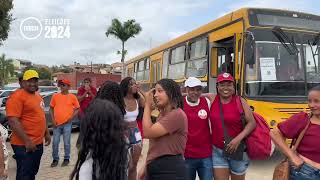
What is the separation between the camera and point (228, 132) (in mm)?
4508

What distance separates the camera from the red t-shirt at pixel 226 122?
4.49 metres

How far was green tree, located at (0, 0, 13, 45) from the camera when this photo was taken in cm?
1443

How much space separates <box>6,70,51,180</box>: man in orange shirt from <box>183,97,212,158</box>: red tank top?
1.98 m

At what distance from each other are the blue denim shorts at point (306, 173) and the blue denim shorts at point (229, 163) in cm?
105

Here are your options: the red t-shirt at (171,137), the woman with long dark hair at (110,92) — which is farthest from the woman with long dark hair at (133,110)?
the red t-shirt at (171,137)

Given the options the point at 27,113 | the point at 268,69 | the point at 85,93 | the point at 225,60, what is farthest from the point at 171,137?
the point at 225,60

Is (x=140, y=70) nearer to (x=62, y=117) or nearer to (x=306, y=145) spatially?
(x=62, y=117)

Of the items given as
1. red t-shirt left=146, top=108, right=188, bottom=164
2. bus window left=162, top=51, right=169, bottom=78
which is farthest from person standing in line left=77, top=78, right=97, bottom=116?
red t-shirt left=146, top=108, right=188, bottom=164

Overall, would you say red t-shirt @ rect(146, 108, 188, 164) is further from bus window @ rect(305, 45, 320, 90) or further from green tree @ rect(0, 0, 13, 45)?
green tree @ rect(0, 0, 13, 45)

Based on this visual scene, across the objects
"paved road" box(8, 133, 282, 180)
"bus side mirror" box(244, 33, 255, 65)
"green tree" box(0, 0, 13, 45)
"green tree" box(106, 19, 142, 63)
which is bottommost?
"paved road" box(8, 133, 282, 180)

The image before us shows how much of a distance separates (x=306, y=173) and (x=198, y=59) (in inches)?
307

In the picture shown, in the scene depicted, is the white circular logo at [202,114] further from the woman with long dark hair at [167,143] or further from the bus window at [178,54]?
the bus window at [178,54]

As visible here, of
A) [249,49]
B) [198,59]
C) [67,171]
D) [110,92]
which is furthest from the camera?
[198,59]

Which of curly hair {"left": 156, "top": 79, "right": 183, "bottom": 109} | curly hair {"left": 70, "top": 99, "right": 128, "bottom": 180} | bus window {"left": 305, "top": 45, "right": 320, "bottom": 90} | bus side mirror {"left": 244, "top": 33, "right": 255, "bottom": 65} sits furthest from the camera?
bus window {"left": 305, "top": 45, "right": 320, "bottom": 90}
